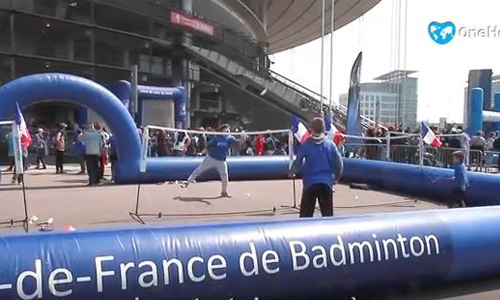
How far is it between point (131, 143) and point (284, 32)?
6732cm

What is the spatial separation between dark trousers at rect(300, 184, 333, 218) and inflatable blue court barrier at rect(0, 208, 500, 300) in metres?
1.84

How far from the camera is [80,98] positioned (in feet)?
48.2

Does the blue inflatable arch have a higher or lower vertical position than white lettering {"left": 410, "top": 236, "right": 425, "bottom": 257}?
higher

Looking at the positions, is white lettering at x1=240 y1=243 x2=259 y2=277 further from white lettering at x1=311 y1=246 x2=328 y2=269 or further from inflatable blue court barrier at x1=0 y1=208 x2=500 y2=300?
white lettering at x1=311 y1=246 x2=328 y2=269

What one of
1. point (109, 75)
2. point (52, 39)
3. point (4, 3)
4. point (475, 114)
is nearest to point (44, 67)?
point (52, 39)

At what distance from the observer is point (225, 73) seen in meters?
43.5

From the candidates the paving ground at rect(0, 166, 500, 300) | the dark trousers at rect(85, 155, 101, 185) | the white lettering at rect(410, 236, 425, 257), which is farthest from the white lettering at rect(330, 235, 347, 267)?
the dark trousers at rect(85, 155, 101, 185)

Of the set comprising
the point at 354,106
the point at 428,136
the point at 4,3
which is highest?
the point at 4,3

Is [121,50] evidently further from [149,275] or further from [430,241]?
[149,275]

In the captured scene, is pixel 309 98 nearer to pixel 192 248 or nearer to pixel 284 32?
pixel 284 32

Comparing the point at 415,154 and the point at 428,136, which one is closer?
the point at 428,136

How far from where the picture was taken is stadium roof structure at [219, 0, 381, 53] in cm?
5984

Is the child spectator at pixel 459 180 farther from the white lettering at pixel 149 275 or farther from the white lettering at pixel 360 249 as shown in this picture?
the white lettering at pixel 149 275

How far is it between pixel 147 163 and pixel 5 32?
1495 cm
